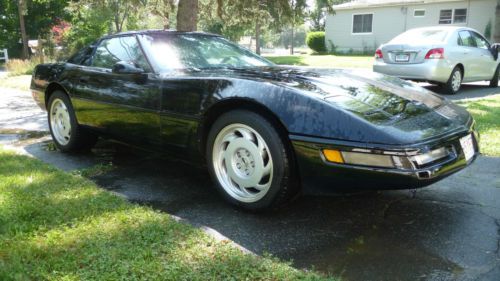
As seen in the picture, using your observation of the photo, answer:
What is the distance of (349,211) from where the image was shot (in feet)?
10.7

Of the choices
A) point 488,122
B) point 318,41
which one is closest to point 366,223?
point 488,122

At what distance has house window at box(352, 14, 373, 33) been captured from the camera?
87.2ft

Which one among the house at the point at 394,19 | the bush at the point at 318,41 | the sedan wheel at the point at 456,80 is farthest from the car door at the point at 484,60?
the bush at the point at 318,41

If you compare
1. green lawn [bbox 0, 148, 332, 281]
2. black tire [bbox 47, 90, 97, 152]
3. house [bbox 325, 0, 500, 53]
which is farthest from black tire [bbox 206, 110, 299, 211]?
house [bbox 325, 0, 500, 53]

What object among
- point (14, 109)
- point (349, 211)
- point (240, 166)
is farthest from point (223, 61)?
point (14, 109)

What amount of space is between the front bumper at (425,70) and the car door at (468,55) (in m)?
0.59

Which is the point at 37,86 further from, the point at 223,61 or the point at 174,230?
the point at 174,230

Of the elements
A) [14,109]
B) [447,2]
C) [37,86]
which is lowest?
[14,109]

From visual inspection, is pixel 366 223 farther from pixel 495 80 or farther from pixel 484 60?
pixel 495 80

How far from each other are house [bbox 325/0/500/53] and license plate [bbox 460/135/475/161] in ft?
66.3

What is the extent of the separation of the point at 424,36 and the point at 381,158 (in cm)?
798

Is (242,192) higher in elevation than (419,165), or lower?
lower

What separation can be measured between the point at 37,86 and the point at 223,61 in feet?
8.33

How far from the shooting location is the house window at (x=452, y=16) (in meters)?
23.5
